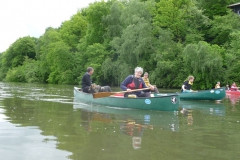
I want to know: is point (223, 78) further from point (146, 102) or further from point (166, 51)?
point (146, 102)

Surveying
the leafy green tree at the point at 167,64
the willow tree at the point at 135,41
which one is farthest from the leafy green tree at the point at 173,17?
the leafy green tree at the point at 167,64

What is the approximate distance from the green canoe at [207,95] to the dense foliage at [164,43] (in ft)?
44.4

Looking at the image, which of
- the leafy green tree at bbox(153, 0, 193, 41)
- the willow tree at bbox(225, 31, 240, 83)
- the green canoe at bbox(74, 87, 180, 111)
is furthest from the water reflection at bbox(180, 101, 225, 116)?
the leafy green tree at bbox(153, 0, 193, 41)

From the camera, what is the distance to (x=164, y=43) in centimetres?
3488

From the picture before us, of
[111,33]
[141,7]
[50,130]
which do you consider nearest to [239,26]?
[141,7]

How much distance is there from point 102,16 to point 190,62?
18.3 m

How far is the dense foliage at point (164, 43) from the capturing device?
3069cm

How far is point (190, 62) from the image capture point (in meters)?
30.5

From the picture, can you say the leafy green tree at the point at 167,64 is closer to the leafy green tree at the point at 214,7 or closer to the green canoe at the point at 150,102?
the leafy green tree at the point at 214,7

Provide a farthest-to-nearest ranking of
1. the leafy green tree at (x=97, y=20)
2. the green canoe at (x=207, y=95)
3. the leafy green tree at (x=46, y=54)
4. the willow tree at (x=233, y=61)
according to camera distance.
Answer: the leafy green tree at (x=46, y=54), the leafy green tree at (x=97, y=20), the willow tree at (x=233, y=61), the green canoe at (x=207, y=95)

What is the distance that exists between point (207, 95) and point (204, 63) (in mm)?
13827

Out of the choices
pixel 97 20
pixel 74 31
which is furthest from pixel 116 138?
pixel 74 31

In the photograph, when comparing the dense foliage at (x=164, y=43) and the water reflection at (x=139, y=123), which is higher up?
the dense foliage at (x=164, y=43)

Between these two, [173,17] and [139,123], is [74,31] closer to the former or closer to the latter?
[173,17]
